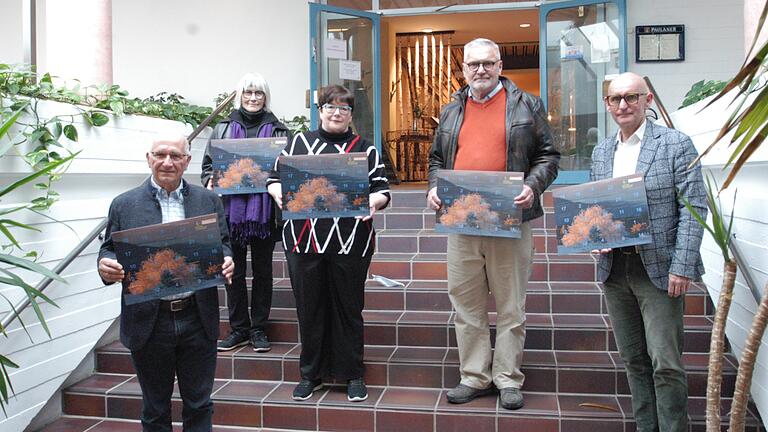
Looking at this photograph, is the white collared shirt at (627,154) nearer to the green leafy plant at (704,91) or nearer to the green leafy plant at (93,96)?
the green leafy plant at (704,91)

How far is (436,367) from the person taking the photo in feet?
12.3

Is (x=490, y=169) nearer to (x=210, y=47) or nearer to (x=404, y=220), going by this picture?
(x=404, y=220)

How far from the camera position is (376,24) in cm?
753

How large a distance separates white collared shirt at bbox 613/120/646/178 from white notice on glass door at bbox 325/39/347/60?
478 cm

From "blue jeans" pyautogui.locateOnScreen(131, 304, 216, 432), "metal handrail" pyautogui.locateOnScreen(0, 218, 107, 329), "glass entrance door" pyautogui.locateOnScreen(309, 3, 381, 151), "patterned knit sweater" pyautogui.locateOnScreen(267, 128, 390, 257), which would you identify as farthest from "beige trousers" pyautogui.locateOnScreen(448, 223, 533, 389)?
"glass entrance door" pyautogui.locateOnScreen(309, 3, 381, 151)

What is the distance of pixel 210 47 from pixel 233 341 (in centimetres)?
446

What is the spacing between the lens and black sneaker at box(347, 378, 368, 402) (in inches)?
140

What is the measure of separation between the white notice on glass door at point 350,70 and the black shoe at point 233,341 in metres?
3.92

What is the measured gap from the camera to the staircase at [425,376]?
3396 millimetres

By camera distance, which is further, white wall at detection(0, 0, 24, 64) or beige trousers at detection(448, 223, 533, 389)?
white wall at detection(0, 0, 24, 64)

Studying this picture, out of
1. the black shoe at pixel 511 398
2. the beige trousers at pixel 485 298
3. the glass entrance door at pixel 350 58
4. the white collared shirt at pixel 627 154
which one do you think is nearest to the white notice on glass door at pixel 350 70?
the glass entrance door at pixel 350 58

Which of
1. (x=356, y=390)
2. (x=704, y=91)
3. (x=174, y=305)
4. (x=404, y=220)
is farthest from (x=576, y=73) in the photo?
(x=174, y=305)

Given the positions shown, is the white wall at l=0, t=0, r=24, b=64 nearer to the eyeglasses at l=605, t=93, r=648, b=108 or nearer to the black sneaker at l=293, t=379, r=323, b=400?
the black sneaker at l=293, t=379, r=323, b=400

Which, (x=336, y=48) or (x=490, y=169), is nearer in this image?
(x=490, y=169)
